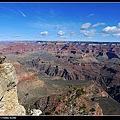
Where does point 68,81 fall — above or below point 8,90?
below

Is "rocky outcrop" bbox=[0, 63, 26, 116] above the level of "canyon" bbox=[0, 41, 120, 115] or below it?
above

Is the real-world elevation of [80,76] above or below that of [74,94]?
below

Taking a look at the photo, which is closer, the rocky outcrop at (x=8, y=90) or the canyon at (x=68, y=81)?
the rocky outcrop at (x=8, y=90)

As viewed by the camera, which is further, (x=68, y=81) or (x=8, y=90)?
(x=68, y=81)

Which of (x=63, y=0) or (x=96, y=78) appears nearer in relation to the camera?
(x=63, y=0)

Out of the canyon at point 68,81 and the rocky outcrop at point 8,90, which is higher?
the rocky outcrop at point 8,90

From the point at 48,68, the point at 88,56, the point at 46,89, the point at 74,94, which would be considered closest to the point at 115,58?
the point at 88,56

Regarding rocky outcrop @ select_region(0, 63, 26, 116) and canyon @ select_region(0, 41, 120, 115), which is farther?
canyon @ select_region(0, 41, 120, 115)
